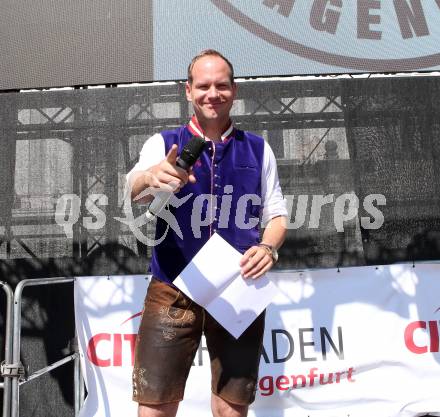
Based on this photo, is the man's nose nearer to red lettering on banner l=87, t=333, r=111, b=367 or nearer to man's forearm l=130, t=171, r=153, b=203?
man's forearm l=130, t=171, r=153, b=203

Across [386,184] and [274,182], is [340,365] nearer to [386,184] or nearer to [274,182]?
[386,184]

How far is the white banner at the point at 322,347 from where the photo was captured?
2910 millimetres

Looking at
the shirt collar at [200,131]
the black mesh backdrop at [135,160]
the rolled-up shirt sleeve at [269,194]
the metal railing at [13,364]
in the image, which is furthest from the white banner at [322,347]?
the shirt collar at [200,131]

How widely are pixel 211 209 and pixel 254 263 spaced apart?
0.80 feet

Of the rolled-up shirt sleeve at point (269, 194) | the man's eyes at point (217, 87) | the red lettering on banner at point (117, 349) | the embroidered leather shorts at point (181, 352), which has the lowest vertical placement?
the red lettering on banner at point (117, 349)

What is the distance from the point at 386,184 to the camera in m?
3.16

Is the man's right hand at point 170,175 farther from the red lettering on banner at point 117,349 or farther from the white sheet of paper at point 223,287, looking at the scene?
the red lettering on banner at point 117,349

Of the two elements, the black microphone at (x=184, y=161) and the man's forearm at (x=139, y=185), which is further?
the man's forearm at (x=139, y=185)

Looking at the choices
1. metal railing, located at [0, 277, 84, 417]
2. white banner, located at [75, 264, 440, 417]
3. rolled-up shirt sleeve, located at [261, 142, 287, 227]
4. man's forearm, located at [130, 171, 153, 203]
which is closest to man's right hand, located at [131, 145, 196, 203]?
man's forearm, located at [130, 171, 153, 203]

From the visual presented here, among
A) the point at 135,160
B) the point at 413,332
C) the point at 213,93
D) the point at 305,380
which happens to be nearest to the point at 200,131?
the point at 213,93

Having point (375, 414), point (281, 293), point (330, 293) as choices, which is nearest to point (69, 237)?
point (281, 293)

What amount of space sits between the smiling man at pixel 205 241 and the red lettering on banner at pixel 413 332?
171 cm

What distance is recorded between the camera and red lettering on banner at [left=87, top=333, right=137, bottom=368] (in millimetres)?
2941

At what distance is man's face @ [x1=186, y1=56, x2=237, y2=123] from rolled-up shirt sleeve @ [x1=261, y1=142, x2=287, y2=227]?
0.81 feet
